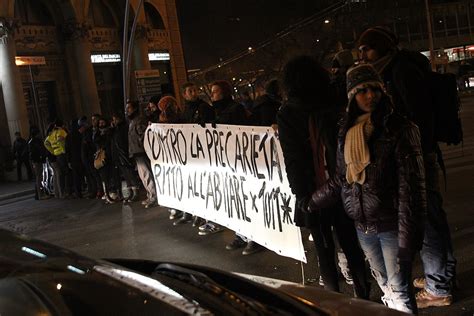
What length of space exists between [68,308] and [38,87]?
73.2 feet

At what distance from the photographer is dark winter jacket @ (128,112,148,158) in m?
9.66

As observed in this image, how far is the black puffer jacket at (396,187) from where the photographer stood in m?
3.08

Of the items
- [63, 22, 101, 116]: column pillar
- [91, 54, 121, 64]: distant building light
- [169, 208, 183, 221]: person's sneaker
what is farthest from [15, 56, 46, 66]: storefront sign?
[169, 208, 183, 221]: person's sneaker

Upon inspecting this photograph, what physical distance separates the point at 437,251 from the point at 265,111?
3.00m

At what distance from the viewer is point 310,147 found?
389 cm

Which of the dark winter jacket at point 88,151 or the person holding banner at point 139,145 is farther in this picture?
the dark winter jacket at point 88,151

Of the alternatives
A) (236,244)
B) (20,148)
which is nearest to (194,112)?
(236,244)

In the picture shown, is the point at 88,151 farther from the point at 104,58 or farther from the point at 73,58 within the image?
the point at 104,58

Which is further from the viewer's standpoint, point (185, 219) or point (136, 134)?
point (136, 134)

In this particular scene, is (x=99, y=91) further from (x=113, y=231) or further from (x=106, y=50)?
(x=113, y=231)

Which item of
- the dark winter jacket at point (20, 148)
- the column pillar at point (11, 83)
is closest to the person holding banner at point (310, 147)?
the dark winter jacket at point (20, 148)

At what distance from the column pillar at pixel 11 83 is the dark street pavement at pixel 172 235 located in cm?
816

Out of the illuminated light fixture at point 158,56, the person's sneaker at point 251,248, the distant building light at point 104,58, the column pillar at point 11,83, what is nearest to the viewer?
the person's sneaker at point 251,248

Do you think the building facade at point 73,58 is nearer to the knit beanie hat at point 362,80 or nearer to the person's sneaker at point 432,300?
the person's sneaker at point 432,300
